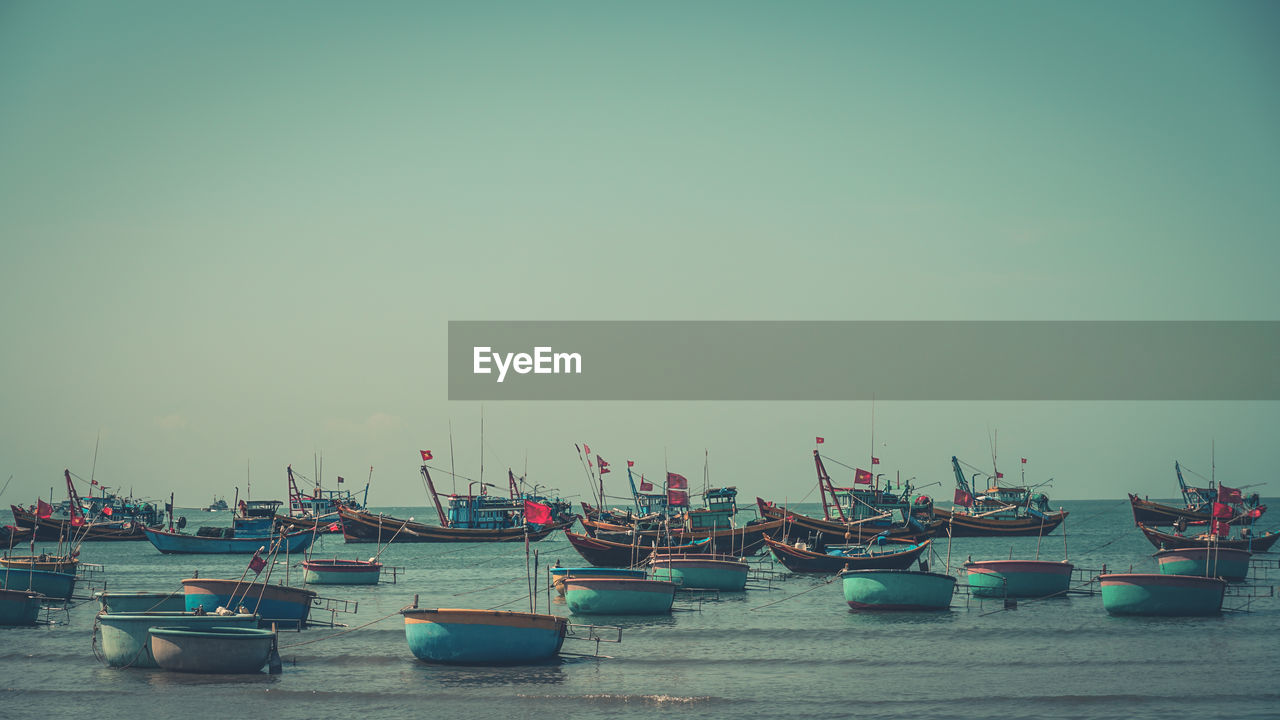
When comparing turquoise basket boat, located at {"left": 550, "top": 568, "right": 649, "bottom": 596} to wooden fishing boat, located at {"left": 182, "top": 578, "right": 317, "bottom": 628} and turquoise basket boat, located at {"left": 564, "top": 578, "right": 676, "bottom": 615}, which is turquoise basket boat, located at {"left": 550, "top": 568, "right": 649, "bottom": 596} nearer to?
turquoise basket boat, located at {"left": 564, "top": 578, "right": 676, "bottom": 615}

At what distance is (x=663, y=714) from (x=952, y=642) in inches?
661

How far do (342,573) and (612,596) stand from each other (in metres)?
24.1

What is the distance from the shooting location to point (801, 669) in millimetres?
35188

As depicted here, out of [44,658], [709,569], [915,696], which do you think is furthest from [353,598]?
[915,696]

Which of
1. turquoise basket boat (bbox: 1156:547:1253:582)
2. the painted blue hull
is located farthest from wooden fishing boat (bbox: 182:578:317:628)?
the painted blue hull

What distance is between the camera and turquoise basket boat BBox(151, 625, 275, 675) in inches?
1206

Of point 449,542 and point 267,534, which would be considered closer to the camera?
point 267,534

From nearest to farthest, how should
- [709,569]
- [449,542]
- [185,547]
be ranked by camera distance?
[709,569], [185,547], [449,542]

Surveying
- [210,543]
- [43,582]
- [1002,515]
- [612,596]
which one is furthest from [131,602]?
[1002,515]

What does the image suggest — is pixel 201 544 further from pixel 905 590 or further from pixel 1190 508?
pixel 1190 508

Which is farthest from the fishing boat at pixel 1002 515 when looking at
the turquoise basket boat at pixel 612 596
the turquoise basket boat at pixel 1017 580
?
the turquoise basket boat at pixel 612 596

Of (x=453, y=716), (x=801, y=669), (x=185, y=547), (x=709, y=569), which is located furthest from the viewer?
(x=185, y=547)

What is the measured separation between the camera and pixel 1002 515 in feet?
386

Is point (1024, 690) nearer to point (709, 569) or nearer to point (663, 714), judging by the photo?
point (663, 714)
